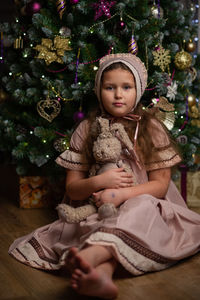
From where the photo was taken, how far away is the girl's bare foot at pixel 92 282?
123 cm

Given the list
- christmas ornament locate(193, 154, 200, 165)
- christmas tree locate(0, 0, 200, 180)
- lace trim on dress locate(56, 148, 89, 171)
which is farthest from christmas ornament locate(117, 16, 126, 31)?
christmas ornament locate(193, 154, 200, 165)

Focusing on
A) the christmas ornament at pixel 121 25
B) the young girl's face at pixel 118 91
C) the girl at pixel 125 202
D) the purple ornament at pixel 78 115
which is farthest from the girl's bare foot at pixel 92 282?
the christmas ornament at pixel 121 25

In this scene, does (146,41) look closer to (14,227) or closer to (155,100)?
(155,100)

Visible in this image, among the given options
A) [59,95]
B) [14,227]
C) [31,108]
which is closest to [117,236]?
[14,227]

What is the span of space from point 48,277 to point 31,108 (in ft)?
4.23

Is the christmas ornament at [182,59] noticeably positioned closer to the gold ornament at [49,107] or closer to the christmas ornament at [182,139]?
the christmas ornament at [182,139]

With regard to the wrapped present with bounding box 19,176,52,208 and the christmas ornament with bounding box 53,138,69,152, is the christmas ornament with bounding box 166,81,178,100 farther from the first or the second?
the wrapped present with bounding box 19,176,52,208

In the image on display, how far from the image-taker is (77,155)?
189 centimetres

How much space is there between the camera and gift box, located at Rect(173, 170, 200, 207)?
2.71 metres

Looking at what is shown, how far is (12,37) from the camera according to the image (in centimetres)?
260

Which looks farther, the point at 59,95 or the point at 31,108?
the point at 31,108

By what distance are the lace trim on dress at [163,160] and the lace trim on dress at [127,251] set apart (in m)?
0.41

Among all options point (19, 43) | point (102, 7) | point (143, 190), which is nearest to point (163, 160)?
point (143, 190)

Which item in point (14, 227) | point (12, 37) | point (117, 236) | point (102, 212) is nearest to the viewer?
point (117, 236)
